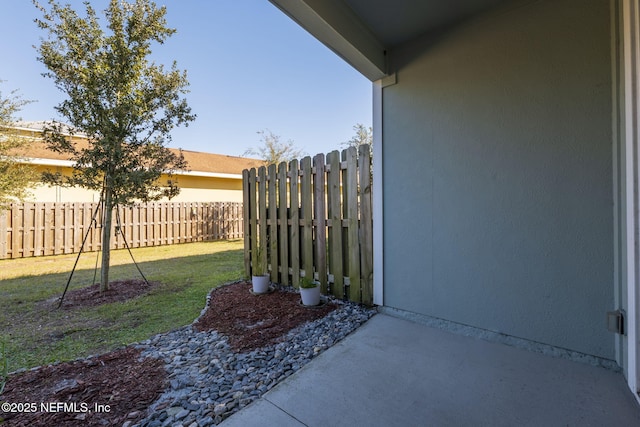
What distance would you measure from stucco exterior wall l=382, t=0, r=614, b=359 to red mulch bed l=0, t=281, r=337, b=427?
1388mm

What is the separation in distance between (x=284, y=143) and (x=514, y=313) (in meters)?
10.0

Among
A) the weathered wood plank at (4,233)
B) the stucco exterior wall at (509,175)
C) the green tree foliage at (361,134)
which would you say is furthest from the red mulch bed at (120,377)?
the weathered wood plank at (4,233)

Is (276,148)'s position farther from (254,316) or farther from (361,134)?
(254,316)

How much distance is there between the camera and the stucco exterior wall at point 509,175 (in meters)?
1.93

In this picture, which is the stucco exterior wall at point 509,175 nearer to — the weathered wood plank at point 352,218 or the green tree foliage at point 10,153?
the weathered wood plank at point 352,218

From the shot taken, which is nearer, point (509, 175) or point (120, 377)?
point (120, 377)

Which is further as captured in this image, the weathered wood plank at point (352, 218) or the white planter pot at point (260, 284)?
the white planter pot at point (260, 284)

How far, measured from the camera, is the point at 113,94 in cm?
386

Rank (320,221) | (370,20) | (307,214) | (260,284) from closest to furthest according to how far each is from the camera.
→ 1. (370,20)
2. (320,221)
3. (307,214)
4. (260,284)

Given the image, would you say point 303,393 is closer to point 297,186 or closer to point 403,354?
point 403,354

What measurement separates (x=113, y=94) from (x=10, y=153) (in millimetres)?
4729

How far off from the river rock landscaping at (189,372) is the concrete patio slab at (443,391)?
0.20m

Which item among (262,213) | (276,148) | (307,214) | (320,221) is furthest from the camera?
(276,148)

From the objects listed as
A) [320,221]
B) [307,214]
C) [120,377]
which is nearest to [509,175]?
[320,221]
